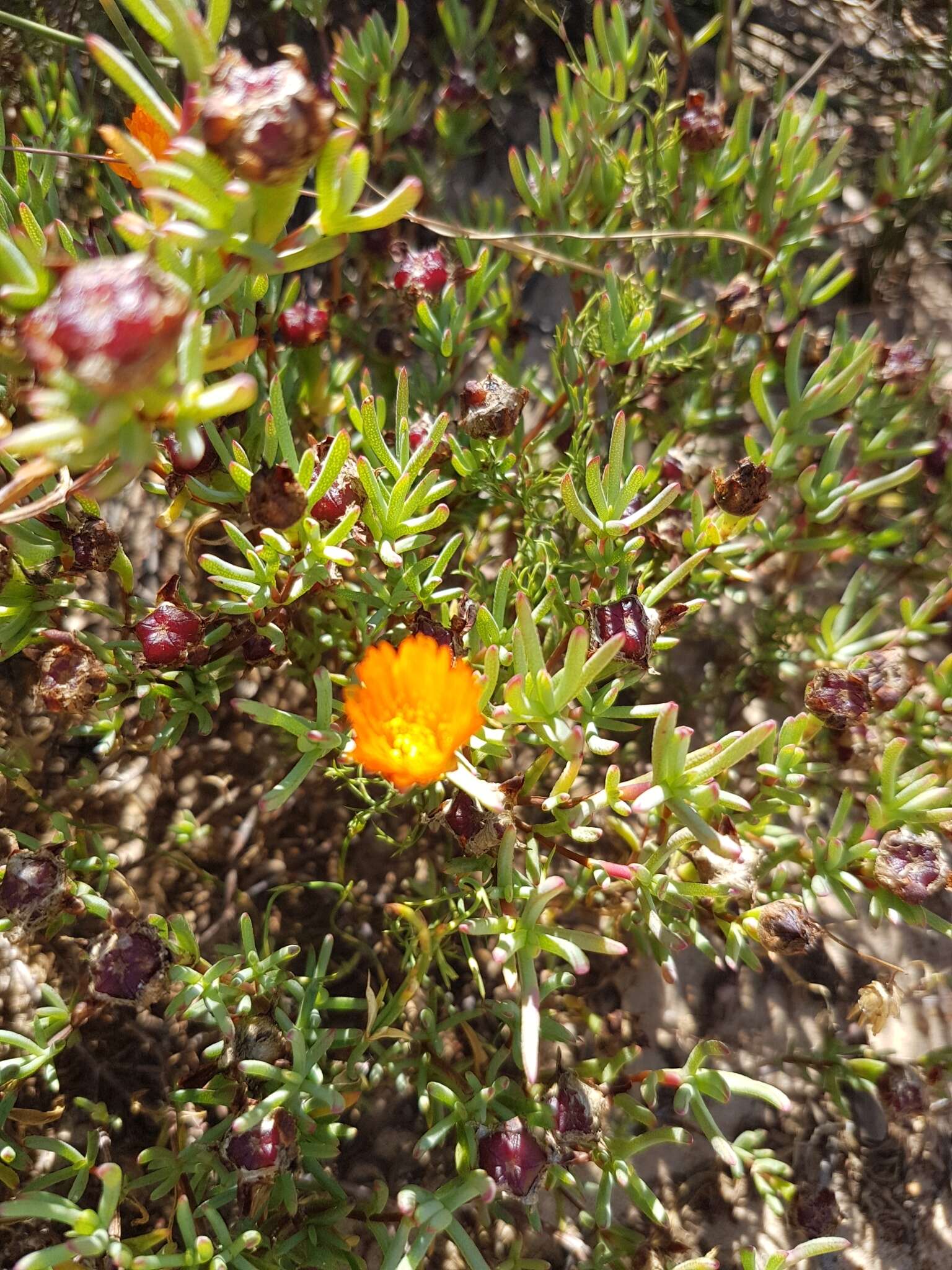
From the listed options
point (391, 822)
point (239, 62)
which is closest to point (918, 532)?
point (391, 822)

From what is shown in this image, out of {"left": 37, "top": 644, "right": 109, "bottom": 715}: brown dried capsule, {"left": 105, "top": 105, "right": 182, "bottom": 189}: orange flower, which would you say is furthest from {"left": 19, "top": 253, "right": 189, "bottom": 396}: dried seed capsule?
{"left": 37, "top": 644, "right": 109, "bottom": 715}: brown dried capsule

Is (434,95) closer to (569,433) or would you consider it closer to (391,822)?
(569,433)

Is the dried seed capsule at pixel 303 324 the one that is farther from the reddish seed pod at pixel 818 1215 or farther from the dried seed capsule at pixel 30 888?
the reddish seed pod at pixel 818 1215

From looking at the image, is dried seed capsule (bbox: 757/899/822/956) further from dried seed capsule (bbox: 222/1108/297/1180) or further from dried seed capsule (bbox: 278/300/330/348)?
dried seed capsule (bbox: 278/300/330/348)

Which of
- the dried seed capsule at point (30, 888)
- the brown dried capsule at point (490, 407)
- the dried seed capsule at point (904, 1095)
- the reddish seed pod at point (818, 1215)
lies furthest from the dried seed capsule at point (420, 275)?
the reddish seed pod at point (818, 1215)

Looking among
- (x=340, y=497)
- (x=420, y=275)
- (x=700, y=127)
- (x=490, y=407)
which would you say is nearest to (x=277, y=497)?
(x=340, y=497)

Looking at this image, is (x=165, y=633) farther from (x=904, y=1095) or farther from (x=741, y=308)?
(x=904, y=1095)
